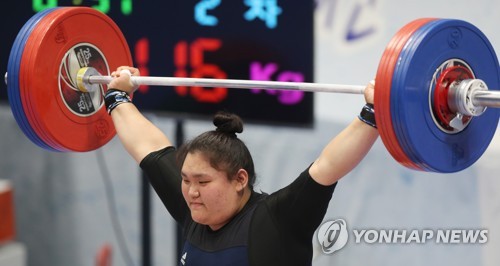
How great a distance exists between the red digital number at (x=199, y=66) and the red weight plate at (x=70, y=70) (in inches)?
18.2

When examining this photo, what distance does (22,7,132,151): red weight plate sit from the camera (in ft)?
8.58

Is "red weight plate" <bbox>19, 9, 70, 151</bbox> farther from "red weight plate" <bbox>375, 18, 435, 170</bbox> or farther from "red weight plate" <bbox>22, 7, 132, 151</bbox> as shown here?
"red weight plate" <bbox>375, 18, 435, 170</bbox>

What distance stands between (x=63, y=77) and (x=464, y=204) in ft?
4.63

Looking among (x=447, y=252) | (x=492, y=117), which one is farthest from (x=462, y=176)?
(x=492, y=117)

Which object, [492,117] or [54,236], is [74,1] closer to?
[54,236]

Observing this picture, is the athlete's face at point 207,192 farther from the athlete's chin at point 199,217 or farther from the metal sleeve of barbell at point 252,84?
the metal sleeve of barbell at point 252,84

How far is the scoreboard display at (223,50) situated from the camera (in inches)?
126

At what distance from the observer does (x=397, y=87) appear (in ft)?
6.46

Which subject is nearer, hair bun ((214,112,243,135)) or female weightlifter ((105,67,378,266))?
female weightlifter ((105,67,378,266))

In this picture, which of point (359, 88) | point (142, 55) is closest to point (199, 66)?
point (142, 55)

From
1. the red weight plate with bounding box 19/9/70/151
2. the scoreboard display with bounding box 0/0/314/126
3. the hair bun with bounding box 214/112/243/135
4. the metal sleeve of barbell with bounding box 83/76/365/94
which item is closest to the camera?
the metal sleeve of barbell with bounding box 83/76/365/94

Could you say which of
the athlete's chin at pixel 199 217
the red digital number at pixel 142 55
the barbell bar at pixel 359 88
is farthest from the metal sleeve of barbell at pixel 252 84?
the red digital number at pixel 142 55

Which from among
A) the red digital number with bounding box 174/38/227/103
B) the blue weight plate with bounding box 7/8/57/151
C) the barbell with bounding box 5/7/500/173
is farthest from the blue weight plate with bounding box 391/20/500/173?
the red digital number with bounding box 174/38/227/103

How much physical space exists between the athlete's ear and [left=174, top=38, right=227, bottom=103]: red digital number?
3.62 ft
